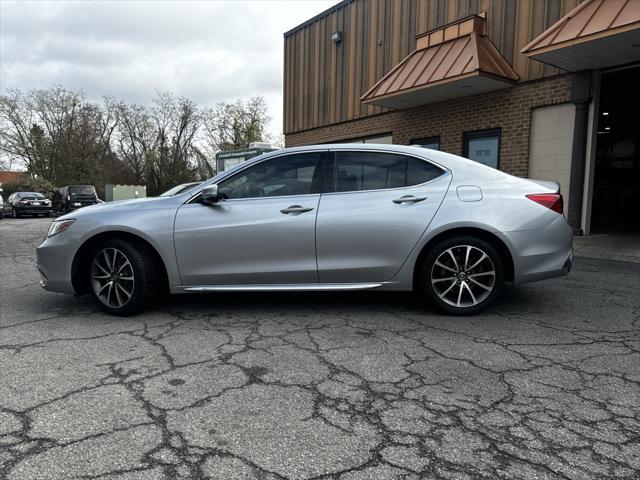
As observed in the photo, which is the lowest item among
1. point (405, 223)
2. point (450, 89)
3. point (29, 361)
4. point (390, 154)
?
point (29, 361)

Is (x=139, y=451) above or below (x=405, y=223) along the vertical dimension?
below

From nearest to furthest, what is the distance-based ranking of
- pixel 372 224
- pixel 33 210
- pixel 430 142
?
pixel 372 224, pixel 430 142, pixel 33 210

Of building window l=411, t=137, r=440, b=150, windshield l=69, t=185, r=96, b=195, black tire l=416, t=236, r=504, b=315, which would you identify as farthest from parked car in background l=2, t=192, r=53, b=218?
black tire l=416, t=236, r=504, b=315

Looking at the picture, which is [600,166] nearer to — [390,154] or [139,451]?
[390,154]

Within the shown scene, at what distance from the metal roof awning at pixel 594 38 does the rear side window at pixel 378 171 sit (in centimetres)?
508

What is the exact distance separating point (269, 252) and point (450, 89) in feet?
26.3

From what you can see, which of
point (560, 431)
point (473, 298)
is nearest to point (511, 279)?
point (473, 298)

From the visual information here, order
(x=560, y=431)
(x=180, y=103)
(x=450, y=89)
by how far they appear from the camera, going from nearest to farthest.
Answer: (x=560, y=431)
(x=450, y=89)
(x=180, y=103)

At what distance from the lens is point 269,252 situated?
169 inches

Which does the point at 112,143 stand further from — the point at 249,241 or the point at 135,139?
the point at 249,241

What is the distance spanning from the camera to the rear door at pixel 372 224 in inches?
167

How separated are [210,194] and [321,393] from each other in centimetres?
219

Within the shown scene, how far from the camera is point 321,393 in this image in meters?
2.78

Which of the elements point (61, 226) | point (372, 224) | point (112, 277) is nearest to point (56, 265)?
point (61, 226)
